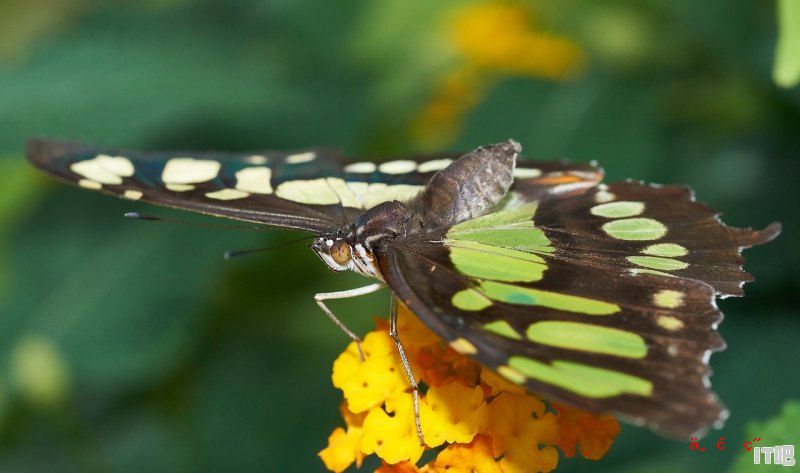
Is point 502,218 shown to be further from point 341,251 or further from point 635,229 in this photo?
point 341,251

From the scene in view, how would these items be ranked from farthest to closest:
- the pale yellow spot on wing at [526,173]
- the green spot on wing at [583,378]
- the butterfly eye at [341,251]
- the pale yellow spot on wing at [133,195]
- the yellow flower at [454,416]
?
the pale yellow spot on wing at [526,173]
the pale yellow spot on wing at [133,195]
the butterfly eye at [341,251]
the yellow flower at [454,416]
the green spot on wing at [583,378]

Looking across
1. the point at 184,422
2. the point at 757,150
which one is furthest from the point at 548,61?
the point at 184,422

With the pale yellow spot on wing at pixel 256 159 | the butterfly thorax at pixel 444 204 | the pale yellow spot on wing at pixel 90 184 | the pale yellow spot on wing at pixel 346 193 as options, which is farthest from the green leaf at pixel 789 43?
the pale yellow spot on wing at pixel 90 184

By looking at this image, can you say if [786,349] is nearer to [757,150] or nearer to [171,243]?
[757,150]

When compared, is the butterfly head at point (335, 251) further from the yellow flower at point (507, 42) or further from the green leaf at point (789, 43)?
the yellow flower at point (507, 42)

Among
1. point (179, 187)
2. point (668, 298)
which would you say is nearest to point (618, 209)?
point (668, 298)

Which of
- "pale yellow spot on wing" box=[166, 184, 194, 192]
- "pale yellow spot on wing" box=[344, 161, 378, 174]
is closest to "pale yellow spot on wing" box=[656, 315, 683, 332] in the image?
"pale yellow spot on wing" box=[344, 161, 378, 174]

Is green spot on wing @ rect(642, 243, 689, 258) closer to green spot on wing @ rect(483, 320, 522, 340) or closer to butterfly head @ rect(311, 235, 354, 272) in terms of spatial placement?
green spot on wing @ rect(483, 320, 522, 340)
